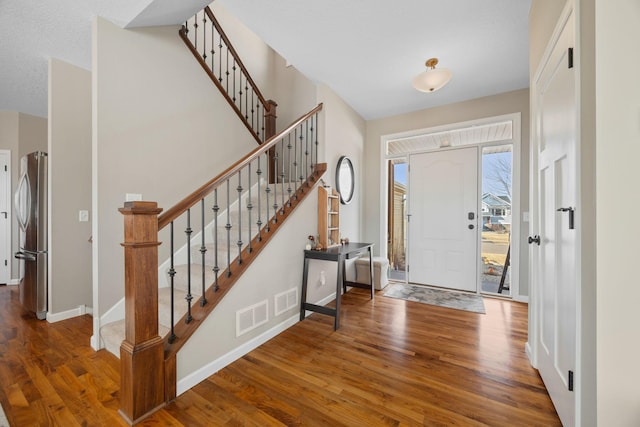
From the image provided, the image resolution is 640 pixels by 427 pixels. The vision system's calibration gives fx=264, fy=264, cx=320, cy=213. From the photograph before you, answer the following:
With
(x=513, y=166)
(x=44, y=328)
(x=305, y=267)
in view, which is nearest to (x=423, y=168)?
(x=513, y=166)

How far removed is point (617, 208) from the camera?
91 cm

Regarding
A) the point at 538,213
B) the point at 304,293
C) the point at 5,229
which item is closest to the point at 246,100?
the point at 304,293

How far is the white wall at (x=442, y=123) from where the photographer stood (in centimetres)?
322

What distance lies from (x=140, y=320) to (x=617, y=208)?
2.10 metres

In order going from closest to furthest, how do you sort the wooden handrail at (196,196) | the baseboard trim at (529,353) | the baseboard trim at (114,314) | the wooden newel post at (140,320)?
the wooden newel post at (140,320) → the wooden handrail at (196,196) → the baseboard trim at (529,353) → the baseboard trim at (114,314)

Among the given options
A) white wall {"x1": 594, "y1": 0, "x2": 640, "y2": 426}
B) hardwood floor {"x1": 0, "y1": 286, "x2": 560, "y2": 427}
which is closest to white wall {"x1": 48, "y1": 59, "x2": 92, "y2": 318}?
hardwood floor {"x1": 0, "y1": 286, "x2": 560, "y2": 427}

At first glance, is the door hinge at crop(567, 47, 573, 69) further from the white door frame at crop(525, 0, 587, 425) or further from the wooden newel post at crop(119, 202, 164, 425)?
the wooden newel post at crop(119, 202, 164, 425)

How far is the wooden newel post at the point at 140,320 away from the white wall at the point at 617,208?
1941mm

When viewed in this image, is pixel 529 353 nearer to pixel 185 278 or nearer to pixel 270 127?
pixel 185 278

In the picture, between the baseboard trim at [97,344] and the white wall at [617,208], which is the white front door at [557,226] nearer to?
the white wall at [617,208]

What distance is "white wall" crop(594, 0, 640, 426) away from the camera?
35.3 inches

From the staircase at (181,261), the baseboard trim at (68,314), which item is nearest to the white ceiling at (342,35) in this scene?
the staircase at (181,261)

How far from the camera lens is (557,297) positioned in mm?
1360

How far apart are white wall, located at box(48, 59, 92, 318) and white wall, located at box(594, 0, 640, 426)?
381cm
